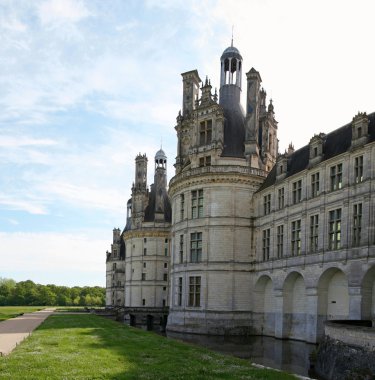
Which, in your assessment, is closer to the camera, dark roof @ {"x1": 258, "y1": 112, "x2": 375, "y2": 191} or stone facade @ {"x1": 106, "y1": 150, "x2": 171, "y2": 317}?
dark roof @ {"x1": 258, "y1": 112, "x2": 375, "y2": 191}

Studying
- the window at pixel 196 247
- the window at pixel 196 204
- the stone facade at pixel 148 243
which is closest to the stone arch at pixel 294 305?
the window at pixel 196 247

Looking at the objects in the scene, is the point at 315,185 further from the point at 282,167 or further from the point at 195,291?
the point at 195,291

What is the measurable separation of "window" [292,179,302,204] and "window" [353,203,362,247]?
21.6 ft

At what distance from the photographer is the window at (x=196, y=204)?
44.9 metres

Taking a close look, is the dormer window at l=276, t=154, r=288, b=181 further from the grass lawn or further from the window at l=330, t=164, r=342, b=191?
the grass lawn

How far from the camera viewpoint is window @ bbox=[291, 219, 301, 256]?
36500mm

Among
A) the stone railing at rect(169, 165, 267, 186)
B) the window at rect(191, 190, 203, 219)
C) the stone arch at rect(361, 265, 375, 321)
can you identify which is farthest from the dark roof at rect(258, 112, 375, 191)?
the stone arch at rect(361, 265, 375, 321)

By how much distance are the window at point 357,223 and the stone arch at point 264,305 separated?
1232cm

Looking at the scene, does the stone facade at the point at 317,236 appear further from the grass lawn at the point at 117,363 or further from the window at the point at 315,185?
the grass lawn at the point at 117,363

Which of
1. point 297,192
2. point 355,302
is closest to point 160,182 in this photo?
point 297,192

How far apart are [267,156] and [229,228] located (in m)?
8.00

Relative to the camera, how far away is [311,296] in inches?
1339

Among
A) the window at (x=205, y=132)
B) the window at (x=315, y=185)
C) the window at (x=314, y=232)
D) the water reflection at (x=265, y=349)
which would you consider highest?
the window at (x=205, y=132)

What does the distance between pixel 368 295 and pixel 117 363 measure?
16.4 m
